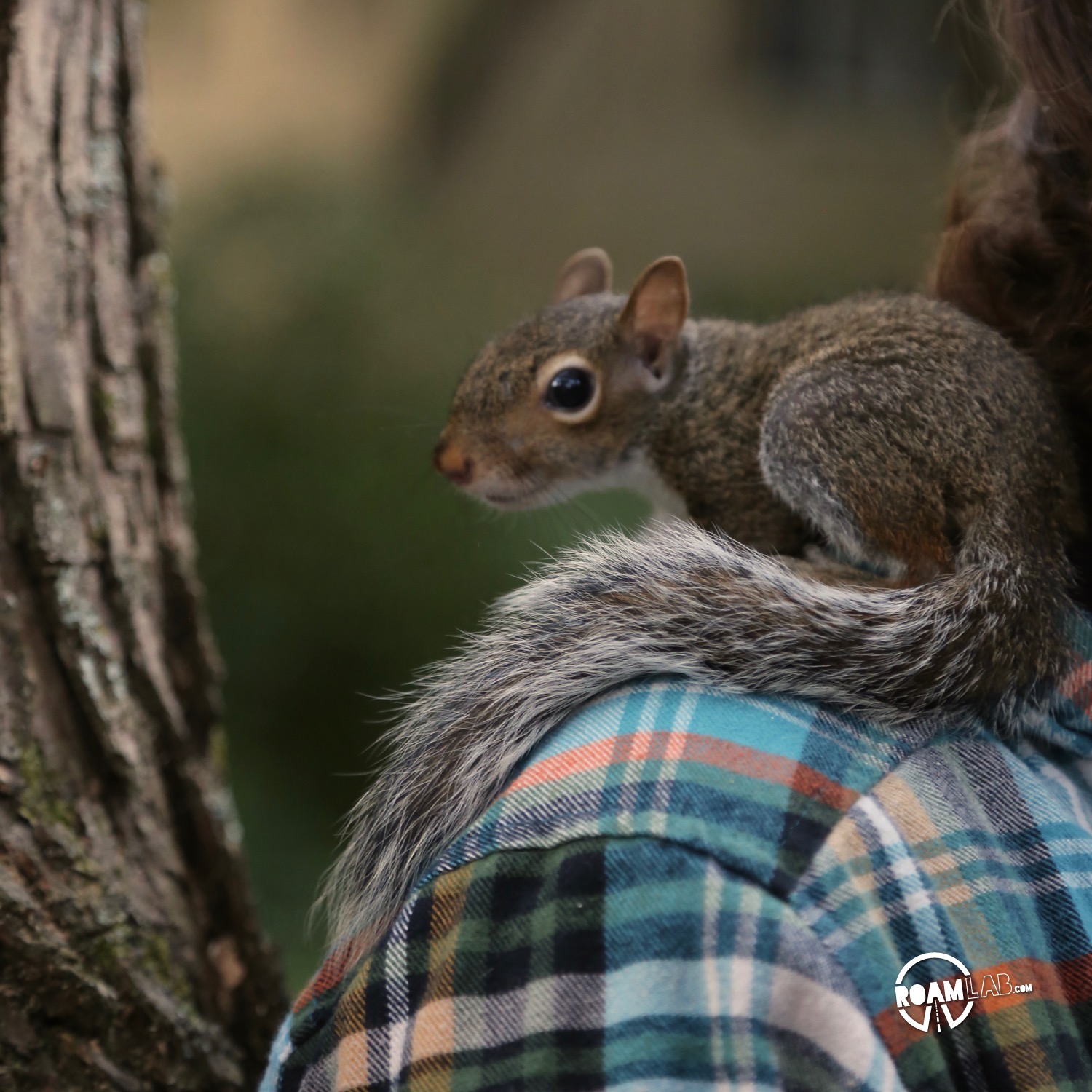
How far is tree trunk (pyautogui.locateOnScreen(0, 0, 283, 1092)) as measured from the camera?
2.54ft

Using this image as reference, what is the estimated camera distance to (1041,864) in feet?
1.88

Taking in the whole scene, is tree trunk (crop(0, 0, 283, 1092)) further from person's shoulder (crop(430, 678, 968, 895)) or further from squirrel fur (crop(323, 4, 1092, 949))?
person's shoulder (crop(430, 678, 968, 895))

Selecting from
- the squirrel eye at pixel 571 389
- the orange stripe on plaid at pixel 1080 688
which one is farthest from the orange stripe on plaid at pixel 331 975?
the squirrel eye at pixel 571 389

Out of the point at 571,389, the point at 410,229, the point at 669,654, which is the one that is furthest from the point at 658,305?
the point at 410,229

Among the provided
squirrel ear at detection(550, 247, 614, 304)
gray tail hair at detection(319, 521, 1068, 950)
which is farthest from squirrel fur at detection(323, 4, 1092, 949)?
squirrel ear at detection(550, 247, 614, 304)

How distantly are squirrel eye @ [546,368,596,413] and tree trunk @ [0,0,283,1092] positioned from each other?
38cm

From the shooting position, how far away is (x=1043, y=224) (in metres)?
0.85

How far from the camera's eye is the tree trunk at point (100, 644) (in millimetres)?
775

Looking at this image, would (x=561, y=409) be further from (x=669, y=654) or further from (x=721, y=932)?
(x=721, y=932)

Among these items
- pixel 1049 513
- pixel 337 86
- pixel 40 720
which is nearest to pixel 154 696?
pixel 40 720

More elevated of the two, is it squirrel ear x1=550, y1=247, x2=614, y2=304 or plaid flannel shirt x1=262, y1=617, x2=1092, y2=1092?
squirrel ear x1=550, y1=247, x2=614, y2=304

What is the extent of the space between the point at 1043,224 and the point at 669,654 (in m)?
0.53

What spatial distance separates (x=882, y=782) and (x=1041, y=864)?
0.10m

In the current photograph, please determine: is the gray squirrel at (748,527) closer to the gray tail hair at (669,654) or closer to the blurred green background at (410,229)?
the gray tail hair at (669,654)
